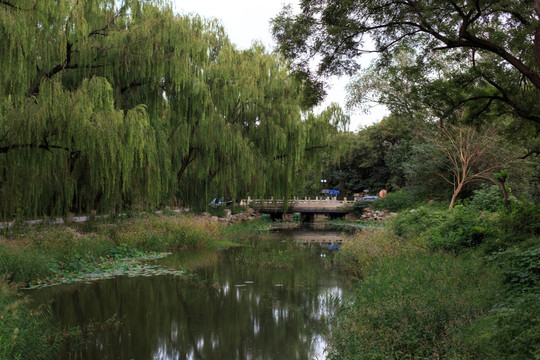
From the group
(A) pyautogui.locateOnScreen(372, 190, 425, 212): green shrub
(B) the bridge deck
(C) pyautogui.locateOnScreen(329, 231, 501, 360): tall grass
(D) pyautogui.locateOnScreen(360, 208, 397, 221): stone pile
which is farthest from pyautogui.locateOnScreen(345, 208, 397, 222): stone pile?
(C) pyautogui.locateOnScreen(329, 231, 501, 360): tall grass

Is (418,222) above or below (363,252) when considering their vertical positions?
above

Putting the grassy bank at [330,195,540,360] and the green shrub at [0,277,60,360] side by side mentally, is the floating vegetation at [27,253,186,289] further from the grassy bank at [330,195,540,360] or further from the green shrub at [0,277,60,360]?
the grassy bank at [330,195,540,360]

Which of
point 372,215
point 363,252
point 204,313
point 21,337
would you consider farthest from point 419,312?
point 372,215

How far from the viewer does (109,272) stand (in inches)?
393

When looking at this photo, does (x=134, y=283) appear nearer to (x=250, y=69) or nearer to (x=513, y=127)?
(x=513, y=127)

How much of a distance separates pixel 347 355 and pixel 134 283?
19.7ft

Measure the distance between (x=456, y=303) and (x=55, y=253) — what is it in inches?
336

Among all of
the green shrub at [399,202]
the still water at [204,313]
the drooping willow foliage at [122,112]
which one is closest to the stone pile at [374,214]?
the green shrub at [399,202]

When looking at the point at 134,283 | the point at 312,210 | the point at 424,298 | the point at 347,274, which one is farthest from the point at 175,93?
the point at 312,210

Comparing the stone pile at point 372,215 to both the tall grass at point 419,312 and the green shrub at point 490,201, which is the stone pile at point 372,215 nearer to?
the green shrub at point 490,201

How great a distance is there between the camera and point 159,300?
8148mm

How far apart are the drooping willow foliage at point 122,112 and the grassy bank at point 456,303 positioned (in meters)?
5.91

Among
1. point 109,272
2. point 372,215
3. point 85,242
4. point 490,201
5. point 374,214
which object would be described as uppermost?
point 490,201

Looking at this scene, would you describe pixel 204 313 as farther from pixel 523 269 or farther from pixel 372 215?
pixel 372 215
